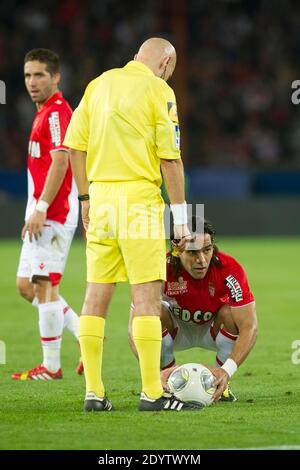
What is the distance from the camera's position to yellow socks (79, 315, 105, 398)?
19.8ft

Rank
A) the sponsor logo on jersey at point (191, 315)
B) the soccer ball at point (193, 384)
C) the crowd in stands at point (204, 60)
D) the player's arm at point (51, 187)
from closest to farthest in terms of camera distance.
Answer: the soccer ball at point (193, 384), the sponsor logo on jersey at point (191, 315), the player's arm at point (51, 187), the crowd in stands at point (204, 60)

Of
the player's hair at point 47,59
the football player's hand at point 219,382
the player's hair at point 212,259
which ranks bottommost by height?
the football player's hand at point 219,382

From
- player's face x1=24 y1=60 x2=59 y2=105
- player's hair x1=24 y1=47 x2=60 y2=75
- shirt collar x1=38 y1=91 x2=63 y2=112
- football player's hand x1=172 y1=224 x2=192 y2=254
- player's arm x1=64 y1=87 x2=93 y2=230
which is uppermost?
player's hair x1=24 y1=47 x2=60 y2=75

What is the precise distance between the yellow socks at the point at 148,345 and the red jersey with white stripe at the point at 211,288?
85cm

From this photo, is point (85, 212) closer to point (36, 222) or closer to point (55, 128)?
point (36, 222)

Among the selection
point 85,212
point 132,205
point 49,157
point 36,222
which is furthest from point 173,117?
point 49,157

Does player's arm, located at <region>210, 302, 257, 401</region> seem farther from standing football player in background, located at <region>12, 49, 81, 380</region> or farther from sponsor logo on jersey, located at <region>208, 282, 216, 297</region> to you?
standing football player in background, located at <region>12, 49, 81, 380</region>

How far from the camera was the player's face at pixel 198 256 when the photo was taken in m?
6.59

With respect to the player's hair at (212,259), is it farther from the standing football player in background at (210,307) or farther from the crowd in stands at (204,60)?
the crowd in stands at (204,60)

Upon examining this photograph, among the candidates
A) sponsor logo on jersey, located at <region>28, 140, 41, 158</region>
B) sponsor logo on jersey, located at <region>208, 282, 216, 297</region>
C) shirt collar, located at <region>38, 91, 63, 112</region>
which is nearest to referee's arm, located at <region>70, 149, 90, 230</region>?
sponsor logo on jersey, located at <region>208, 282, 216, 297</region>

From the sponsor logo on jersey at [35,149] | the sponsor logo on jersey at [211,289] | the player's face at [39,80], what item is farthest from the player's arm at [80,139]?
the player's face at [39,80]

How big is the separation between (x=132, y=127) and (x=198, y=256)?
103 centimetres

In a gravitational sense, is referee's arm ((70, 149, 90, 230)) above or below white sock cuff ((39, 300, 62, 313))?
above

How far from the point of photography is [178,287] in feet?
22.4
